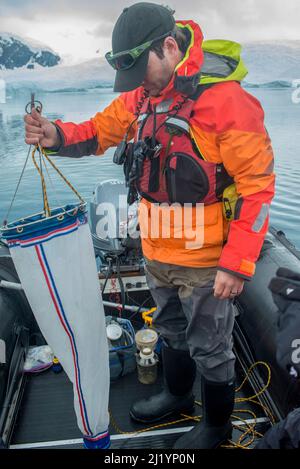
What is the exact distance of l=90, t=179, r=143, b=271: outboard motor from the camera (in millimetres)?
3164

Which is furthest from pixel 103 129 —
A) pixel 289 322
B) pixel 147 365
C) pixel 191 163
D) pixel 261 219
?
pixel 147 365

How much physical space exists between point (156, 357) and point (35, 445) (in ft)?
2.87

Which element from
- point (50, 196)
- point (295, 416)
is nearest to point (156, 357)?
point (295, 416)

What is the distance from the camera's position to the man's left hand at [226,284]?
59.7 inches

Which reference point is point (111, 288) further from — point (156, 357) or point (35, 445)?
point (35, 445)

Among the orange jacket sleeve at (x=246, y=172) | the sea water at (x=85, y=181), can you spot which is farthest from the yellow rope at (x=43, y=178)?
the sea water at (x=85, y=181)

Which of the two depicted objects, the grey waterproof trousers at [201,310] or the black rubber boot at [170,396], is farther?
the black rubber boot at [170,396]

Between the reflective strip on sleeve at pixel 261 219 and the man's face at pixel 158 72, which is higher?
the man's face at pixel 158 72

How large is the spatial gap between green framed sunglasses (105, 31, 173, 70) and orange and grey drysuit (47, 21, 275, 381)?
14 centimetres

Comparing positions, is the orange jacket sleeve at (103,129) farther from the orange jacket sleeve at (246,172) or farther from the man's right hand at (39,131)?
the orange jacket sleeve at (246,172)

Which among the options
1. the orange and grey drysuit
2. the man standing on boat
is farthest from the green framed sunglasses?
the orange and grey drysuit

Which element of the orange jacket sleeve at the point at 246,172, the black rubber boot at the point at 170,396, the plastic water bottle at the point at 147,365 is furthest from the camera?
the plastic water bottle at the point at 147,365

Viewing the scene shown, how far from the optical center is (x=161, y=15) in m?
1.51

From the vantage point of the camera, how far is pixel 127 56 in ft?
4.93
